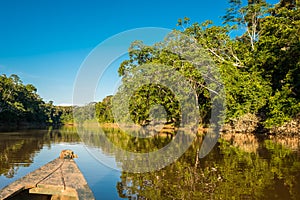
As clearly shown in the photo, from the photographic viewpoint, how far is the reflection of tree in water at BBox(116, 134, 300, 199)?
5637mm

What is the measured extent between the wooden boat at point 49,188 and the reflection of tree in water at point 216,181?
4.45 ft

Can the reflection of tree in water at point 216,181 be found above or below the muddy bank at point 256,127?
below

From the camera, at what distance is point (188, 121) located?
3234 centimetres

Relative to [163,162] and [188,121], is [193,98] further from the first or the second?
[163,162]

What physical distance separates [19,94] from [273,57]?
47899mm

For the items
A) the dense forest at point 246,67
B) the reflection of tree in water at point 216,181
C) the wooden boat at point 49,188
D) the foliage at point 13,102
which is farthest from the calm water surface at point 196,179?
the foliage at point 13,102

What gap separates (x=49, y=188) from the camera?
4.61 m

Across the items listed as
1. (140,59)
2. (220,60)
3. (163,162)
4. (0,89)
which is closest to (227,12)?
(220,60)

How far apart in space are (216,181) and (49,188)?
4.11 metres

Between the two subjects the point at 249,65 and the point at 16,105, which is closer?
the point at 249,65

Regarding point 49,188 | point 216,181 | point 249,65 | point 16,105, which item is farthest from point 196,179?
point 16,105

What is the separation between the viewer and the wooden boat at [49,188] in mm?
4152

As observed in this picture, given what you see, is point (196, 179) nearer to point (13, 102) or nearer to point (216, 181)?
point (216, 181)

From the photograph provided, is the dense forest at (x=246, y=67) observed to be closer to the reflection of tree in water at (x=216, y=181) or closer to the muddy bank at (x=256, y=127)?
the muddy bank at (x=256, y=127)
